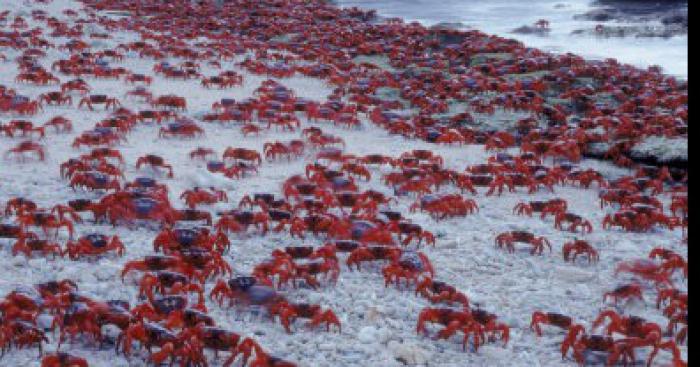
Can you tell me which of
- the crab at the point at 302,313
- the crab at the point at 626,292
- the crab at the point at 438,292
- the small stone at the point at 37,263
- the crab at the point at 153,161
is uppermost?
the crab at the point at 153,161

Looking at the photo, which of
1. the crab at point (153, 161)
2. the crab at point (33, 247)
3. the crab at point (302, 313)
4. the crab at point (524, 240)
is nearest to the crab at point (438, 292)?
the crab at point (302, 313)

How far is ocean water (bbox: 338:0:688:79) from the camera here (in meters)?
28.6

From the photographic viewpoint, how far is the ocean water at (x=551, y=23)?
94.0ft

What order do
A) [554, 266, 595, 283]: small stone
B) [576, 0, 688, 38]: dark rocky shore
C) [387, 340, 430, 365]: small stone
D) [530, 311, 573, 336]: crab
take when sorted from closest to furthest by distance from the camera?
1. [387, 340, 430, 365]: small stone
2. [530, 311, 573, 336]: crab
3. [554, 266, 595, 283]: small stone
4. [576, 0, 688, 38]: dark rocky shore

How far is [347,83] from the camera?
795 inches

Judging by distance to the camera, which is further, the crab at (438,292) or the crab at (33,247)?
the crab at (33,247)

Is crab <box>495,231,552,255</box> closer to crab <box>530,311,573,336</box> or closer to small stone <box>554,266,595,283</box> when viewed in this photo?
small stone <box>554,266,595,283</box>

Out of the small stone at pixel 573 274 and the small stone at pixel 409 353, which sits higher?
the small stone at pixel 409 353

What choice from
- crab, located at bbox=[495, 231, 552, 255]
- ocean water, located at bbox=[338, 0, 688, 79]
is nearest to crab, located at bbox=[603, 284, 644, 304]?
crab, located at bbox=[495, 231, 552, 255]

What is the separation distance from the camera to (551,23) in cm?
4019

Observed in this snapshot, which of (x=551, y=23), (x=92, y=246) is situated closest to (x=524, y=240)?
(x=92, y=246)

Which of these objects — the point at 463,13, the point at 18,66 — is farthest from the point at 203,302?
the point at 463,13

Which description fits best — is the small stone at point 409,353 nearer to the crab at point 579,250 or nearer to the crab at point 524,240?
the crab at point 524,240

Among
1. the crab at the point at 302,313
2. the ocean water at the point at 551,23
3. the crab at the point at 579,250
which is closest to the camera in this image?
the crab at the point at 302,313
